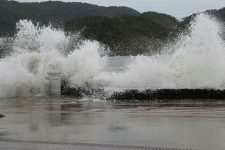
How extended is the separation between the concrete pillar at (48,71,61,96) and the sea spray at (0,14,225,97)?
0.50 metres

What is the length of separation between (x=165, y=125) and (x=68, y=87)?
11812mm

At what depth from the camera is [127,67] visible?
78.3 feet

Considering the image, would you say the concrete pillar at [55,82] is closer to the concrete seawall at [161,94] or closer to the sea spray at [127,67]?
the sea spray at [127,67]

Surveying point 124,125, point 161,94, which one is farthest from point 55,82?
point 124,125

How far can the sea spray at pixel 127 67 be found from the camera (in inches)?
792

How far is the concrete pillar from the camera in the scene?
21.4 m

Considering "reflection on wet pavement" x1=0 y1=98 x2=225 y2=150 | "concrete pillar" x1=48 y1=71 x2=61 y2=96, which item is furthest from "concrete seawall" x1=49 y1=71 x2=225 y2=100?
"reflection on wet pavement" x1=0 y1=98 x2=225 y2=150

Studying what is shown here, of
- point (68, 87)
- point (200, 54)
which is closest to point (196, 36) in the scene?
point (200, 54)

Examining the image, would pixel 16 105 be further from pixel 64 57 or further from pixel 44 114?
pixel 64 57

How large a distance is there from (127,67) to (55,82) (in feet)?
12.0

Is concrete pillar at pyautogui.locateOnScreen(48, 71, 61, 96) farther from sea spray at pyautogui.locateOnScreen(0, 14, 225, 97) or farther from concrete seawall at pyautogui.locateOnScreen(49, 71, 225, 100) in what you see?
concrete seawall at pyautogui.locateOnScreen(49, 71, 225, 100)

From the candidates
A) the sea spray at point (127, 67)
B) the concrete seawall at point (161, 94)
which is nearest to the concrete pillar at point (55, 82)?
the sea spray at point (127, 67)

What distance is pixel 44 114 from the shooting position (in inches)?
535

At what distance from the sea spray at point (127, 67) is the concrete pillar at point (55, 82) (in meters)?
0.50
